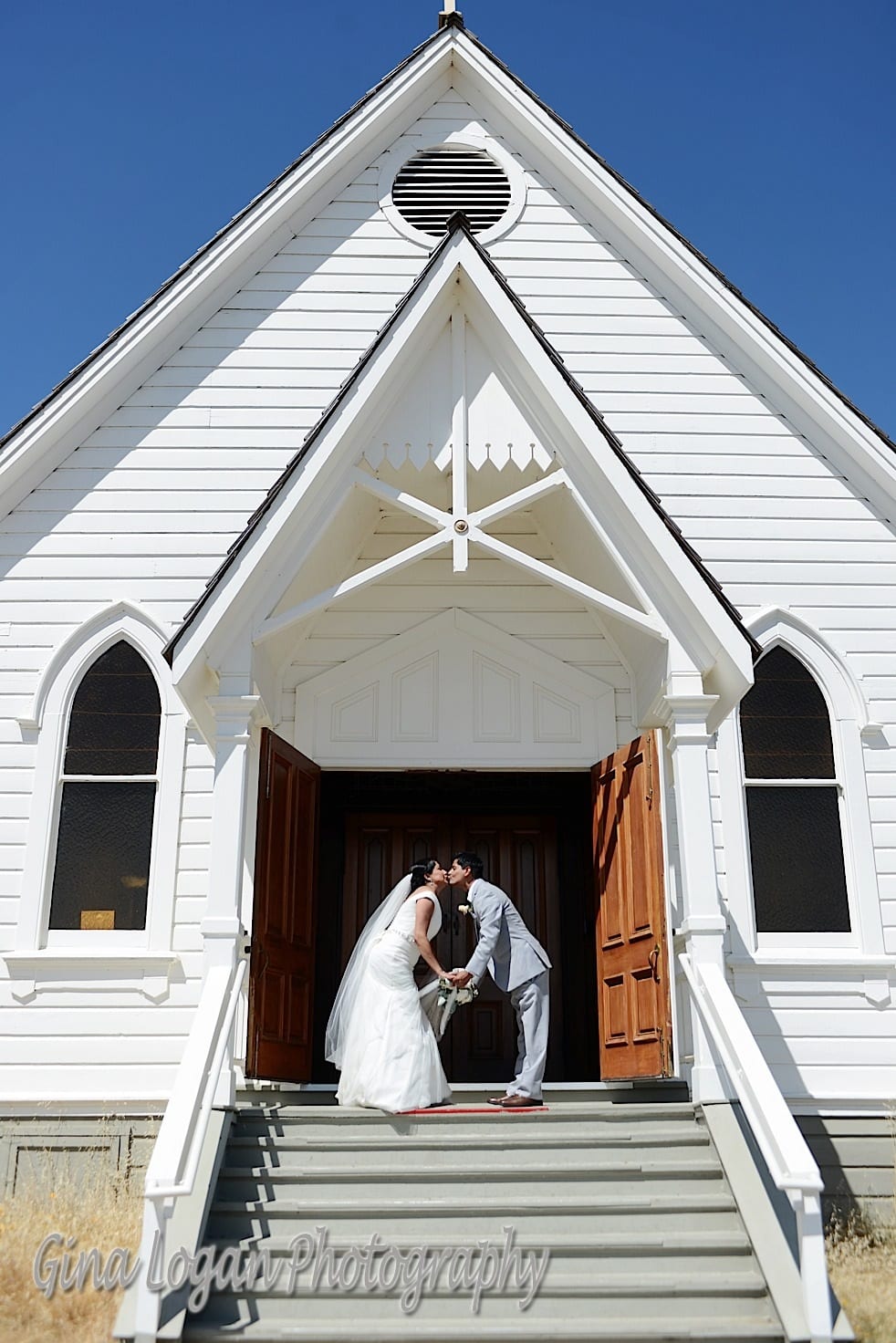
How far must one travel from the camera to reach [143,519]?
10.4 m

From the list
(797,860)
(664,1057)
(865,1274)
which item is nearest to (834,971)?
(797,860)

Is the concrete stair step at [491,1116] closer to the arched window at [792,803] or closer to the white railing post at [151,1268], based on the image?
the white railing post at [151,1268]

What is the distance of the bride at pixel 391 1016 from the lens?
749cm

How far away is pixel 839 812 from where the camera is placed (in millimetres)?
9906

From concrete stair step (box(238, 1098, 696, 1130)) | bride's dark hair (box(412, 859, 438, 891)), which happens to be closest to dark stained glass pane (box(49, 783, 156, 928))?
bride's dark hair (box(412, 859, 438, 891))

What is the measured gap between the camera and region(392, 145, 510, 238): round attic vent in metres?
11.6

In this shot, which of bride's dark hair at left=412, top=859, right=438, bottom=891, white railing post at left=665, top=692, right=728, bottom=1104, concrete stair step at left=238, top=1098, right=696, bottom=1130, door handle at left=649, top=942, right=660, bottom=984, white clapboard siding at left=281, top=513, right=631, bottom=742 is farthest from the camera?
white clapboard siding at left=281, top=513, right=631, bottom=742

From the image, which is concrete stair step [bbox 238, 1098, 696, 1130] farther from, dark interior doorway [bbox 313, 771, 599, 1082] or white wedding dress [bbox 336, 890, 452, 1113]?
dark interior doorway [bbox 313, 771, 599, 1082]

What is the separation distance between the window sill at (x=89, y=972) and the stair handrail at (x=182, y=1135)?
7.36 ft

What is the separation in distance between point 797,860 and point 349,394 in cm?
494

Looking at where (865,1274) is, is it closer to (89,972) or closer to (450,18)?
(89,972)

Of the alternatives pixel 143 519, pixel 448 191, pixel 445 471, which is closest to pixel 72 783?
pixel 143 519

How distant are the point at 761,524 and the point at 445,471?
3.10 m

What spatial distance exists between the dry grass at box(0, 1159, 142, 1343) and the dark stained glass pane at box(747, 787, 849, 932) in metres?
5.04
